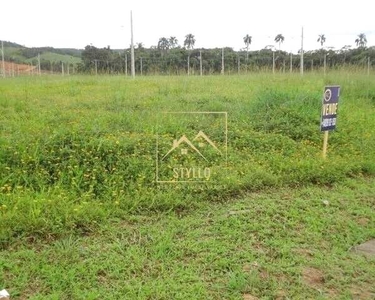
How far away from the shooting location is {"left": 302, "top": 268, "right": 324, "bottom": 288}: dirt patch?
2.07 meters

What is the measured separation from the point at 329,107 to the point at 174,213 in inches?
100

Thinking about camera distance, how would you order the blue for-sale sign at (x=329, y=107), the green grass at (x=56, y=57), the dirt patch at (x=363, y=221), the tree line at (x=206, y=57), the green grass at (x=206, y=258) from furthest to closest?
1. the green grass at (x=56, y=57)
2. the tree line at (x=206, y=57)
3. the blue for-sale sign at (x=329, y=107)
4. the dirt patch at (x=363, y=221)
5. the green grass at (x=206, y=258)

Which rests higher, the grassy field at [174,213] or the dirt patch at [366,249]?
the grassy field at [174,213]

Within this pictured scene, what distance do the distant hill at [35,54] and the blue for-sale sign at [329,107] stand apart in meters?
28.4

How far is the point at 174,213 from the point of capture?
9.55ft

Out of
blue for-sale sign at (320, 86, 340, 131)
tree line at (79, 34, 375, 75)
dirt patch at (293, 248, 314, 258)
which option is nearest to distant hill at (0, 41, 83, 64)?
tree line at (79, 34, 375, 75)

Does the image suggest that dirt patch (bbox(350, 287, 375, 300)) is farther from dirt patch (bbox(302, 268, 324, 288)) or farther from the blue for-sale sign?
the blue for-sale sign

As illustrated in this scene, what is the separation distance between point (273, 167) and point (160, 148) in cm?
133

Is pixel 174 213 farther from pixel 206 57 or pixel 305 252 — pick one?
pixel 206 57

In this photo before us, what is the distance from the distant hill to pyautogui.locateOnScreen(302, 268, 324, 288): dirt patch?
30.2 meters

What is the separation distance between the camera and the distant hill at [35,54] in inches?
1194

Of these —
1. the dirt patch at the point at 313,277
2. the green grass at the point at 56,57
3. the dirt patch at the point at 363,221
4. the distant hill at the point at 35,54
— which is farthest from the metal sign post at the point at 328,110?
the green grass at the point at 56,57

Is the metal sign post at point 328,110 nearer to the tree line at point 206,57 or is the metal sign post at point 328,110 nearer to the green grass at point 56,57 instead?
the tree line at point 206,57

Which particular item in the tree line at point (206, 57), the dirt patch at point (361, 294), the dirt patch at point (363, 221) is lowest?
the dirt patch at point (361, 294)
